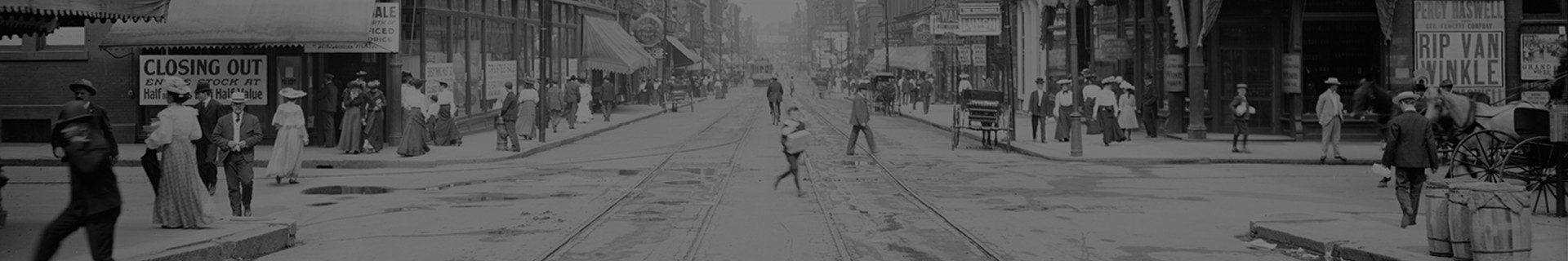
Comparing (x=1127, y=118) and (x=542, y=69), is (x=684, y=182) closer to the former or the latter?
(x=542, y=69)

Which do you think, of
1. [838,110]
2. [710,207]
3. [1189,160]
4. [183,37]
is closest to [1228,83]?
[1189,160]

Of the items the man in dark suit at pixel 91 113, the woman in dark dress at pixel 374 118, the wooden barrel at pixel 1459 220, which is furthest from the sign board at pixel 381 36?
the wooden barrel at pixel 1459 220

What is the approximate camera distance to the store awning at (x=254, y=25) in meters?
26.9

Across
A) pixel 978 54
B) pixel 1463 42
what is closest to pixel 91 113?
pixel 1463 42

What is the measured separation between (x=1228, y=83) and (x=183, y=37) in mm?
21657

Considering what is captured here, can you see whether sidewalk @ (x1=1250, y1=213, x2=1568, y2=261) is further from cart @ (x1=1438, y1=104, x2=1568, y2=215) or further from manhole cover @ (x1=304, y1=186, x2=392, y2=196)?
manhole cover @ (x1=304, y1=186, x2=392, y2=196)

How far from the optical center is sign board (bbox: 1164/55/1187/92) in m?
32.0

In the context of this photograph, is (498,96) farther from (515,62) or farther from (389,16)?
(389,16)

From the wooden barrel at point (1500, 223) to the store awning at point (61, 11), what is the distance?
11955 millimetres

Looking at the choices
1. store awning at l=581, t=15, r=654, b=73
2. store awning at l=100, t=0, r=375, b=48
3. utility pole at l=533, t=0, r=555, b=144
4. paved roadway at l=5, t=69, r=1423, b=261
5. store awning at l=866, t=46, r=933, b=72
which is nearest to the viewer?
paved roadway at l=5, t=69, r=1423, b=261

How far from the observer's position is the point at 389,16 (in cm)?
2753

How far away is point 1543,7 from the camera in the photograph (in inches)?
1141

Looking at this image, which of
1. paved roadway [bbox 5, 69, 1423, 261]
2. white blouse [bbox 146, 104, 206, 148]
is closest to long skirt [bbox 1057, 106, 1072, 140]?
paved roadway [bbox 5, 69, 1423, 261]

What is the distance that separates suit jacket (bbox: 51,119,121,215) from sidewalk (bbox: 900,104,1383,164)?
18399mm
